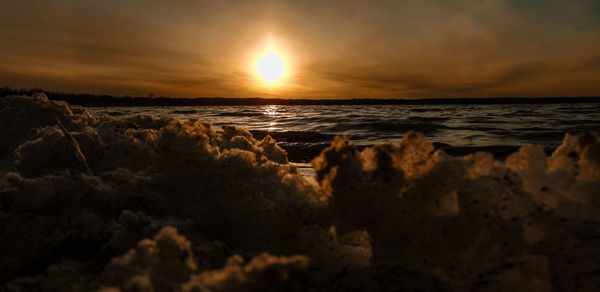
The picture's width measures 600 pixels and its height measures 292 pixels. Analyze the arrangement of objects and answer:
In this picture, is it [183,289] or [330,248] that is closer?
[183,289]

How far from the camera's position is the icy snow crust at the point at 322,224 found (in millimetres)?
1043

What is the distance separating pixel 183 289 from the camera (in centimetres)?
91

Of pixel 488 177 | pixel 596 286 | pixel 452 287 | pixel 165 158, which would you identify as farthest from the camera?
pixel 165 158

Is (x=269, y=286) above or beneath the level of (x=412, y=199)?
beneath

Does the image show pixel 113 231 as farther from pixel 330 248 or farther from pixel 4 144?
pixel 4 144

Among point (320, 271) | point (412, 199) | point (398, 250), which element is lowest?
point (320, 271)

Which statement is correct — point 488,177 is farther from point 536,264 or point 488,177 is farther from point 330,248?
point 330,248

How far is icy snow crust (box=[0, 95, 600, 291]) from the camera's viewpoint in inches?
41.1

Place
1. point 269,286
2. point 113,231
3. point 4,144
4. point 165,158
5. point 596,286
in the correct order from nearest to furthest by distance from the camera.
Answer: point 269,286 < point 596,286 < point 113,231 < point 165,158 < point 4,144

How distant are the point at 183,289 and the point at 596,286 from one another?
1.22 meters

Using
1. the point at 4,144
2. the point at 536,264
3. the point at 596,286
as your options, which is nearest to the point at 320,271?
the point at 536,264

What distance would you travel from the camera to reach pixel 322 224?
4.53 feet

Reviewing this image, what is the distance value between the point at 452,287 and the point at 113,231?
139cm

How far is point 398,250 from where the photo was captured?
1216mm
